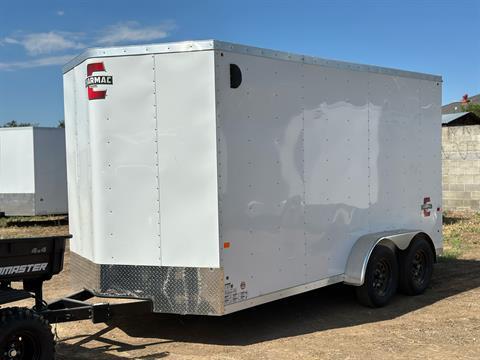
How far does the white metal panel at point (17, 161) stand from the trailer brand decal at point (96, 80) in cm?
1123

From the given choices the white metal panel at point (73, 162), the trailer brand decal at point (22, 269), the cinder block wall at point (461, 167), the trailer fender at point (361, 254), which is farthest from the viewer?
the cinder block wall at point (461, 167)

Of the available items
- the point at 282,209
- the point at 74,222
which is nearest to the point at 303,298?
the point at 282,209

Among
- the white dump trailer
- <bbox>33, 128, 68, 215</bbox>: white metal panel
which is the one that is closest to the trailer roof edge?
the white dump trailer

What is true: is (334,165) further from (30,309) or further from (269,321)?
(30,309)

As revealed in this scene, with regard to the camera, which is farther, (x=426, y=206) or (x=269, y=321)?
(x=426, y=206)

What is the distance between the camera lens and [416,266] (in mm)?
7645

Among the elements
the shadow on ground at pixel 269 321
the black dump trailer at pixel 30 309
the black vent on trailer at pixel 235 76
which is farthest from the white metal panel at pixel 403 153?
the black dump trailer at pixel 30 309

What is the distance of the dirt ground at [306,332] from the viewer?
206 inches

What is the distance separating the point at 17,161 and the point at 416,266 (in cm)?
1225

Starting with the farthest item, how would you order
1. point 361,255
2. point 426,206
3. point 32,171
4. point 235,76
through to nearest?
point 32,171
point 426,206
point 361,255
point 235,76

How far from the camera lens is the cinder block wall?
50.4 ft

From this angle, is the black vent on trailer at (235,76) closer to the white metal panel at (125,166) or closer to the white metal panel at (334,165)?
the white metal panel at (125,166)

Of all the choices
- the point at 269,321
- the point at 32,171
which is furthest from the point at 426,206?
the point at 32,171

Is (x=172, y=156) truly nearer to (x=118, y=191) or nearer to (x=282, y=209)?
(x=118, y=191)
